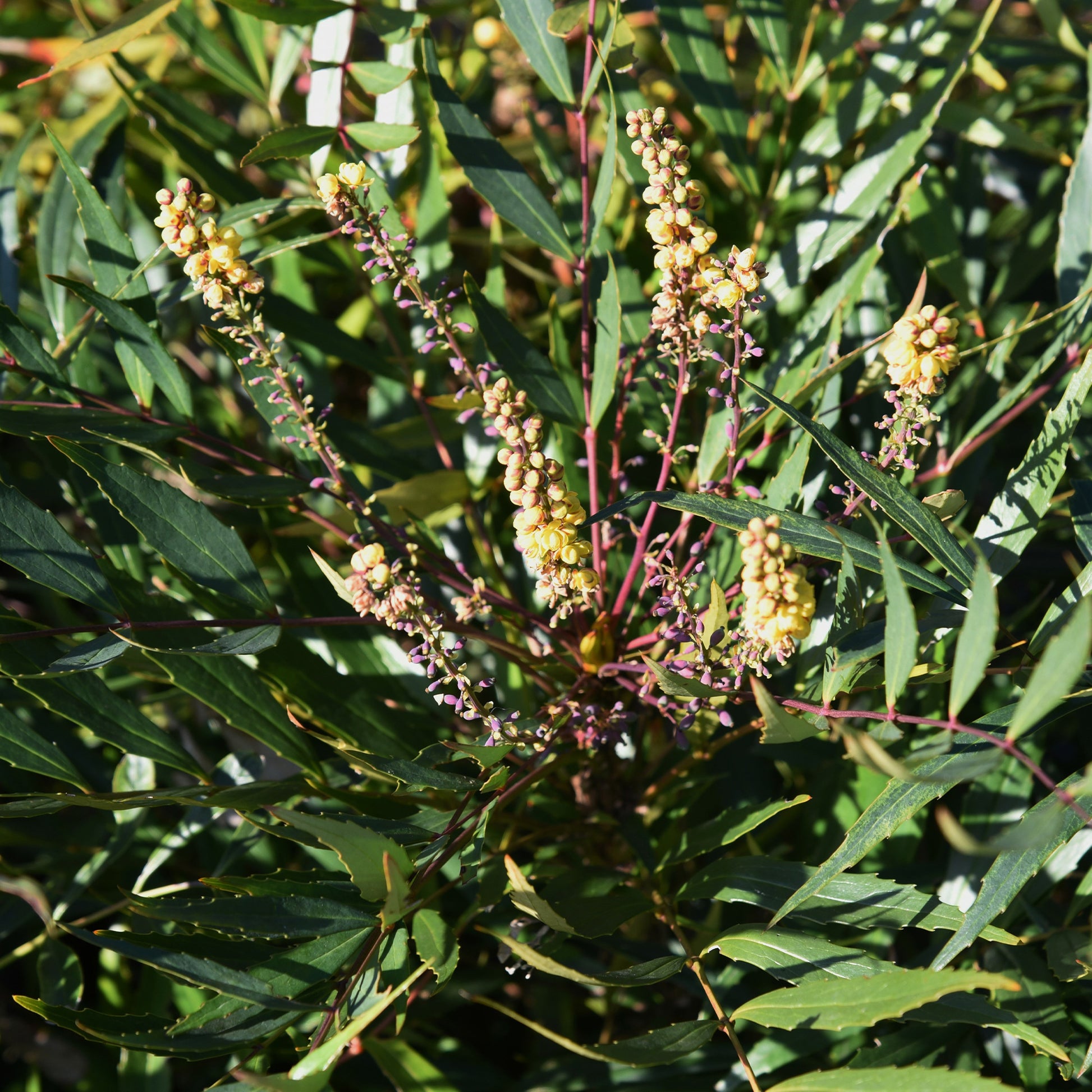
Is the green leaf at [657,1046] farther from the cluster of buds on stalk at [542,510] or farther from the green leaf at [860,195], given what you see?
the green leaf at [860,195]

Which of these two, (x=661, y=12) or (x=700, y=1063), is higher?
(x=661, y=12)

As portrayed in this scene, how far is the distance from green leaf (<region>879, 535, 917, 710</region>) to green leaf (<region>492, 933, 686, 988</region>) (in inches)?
9.0

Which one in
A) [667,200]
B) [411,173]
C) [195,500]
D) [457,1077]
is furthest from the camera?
[411,173]

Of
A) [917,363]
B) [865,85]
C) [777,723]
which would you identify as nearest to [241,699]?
[777,723]

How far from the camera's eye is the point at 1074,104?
110 cm

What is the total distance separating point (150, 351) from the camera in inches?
27.8

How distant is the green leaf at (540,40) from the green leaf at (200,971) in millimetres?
650

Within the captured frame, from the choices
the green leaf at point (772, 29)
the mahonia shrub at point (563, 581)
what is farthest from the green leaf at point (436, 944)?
the green leaf at point (772, 29)

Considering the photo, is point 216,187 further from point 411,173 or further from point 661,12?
point 661,12

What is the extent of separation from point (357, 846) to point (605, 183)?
0.47 meters

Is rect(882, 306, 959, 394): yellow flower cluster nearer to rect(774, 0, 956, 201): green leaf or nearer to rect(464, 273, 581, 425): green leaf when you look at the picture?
rect(464, 273, 581, 425): green leaf

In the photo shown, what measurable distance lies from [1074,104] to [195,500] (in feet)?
3.62

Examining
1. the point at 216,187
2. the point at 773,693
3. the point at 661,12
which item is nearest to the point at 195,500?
the point at 216,187

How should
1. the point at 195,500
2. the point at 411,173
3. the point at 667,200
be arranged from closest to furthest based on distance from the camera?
the point at 667,200
the point at 195,500
the point at 411,173
